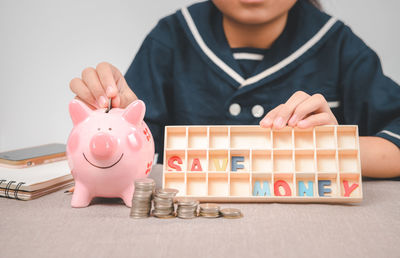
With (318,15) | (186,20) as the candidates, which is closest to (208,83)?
(186,20)

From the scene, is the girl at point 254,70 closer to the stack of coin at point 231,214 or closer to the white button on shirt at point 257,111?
the white button on shirt at point 257,111

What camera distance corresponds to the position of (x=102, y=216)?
480mm

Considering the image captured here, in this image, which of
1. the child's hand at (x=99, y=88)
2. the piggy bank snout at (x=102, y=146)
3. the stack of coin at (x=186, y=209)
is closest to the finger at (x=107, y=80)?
the child's hand at (x=99, y=88)

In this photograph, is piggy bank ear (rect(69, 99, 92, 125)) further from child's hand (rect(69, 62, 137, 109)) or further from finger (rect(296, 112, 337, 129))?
finger (rect(296, 112, 337, 129))

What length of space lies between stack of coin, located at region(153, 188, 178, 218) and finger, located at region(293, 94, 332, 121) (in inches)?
10.0

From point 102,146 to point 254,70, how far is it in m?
0.54

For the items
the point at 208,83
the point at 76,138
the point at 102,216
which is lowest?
the point at 102,216

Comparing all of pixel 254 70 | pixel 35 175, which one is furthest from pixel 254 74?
pixel 35 175

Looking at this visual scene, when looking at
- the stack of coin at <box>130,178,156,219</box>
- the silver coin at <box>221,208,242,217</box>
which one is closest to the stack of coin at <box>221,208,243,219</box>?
the silver coin at <box>221,208,242,217</box>

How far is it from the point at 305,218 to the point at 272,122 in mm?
168

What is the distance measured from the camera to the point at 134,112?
1.72 ft

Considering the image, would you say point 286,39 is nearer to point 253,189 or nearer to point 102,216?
point 253,189

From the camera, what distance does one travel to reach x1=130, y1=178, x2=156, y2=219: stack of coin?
0.47 m

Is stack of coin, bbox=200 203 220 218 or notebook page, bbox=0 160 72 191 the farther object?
notebook page, bbox=0 160 72 191
